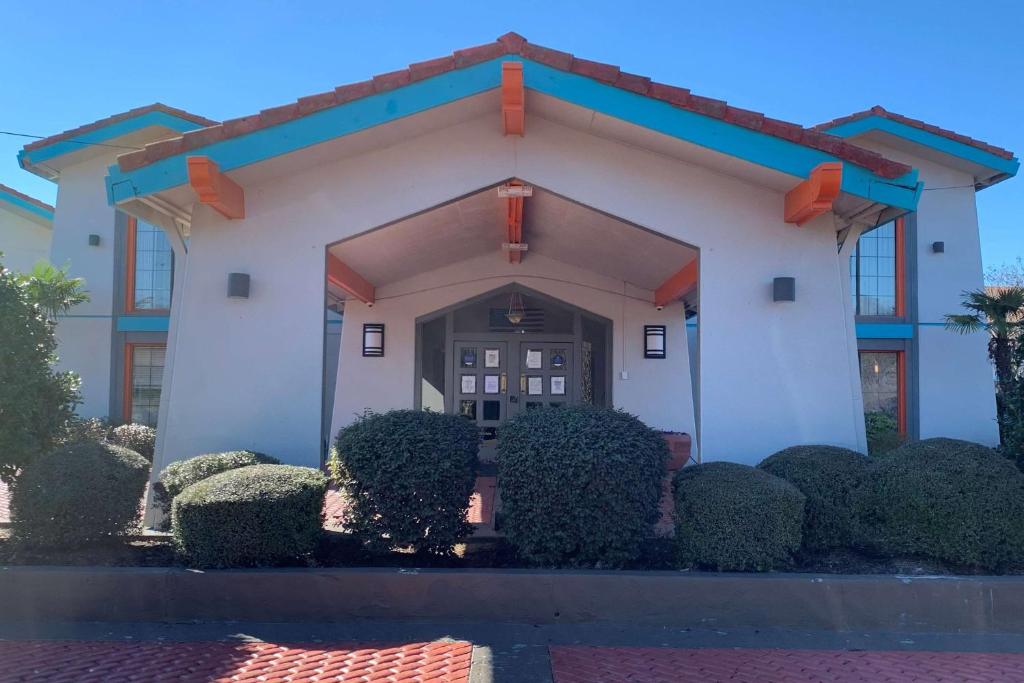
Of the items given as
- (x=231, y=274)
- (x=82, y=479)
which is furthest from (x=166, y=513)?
(x=231, y=274)

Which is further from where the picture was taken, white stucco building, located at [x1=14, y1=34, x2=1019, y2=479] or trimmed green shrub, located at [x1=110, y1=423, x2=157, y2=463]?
trimmed green shrub, located at [x1=110, y1=423, x2=157, y2=463]

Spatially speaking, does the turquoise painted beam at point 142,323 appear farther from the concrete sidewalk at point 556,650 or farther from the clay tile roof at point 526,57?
the concrete sidewalk at point 556,650

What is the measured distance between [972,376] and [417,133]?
10812 millimetres

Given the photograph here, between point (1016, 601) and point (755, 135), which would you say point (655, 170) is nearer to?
→ point (755, 135)

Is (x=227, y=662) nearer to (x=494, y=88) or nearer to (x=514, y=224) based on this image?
(x=494, y=88)

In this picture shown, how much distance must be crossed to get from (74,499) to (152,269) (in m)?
9.83

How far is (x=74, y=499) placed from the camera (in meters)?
6.44

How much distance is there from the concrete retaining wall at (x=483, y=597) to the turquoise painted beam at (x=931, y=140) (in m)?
9.50

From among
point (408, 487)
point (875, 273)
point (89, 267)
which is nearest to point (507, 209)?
→ point (408, 487)

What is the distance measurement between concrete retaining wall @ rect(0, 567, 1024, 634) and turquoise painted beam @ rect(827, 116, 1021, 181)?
950 cm

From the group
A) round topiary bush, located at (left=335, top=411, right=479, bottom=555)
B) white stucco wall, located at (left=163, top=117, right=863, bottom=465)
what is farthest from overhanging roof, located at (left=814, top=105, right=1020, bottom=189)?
round topiary bush, located at (left=335, top=411, right=479, bottom=555)

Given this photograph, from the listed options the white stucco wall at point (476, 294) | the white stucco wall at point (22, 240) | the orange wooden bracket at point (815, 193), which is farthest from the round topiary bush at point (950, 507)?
the white stucco wall at point (22, 240)

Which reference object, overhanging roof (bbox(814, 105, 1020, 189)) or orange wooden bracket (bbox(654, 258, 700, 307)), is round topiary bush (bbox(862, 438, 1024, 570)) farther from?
overhanging roof (bbox(814, 105, 1020, 189))

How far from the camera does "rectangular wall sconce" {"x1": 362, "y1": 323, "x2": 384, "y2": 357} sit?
43.8ft
